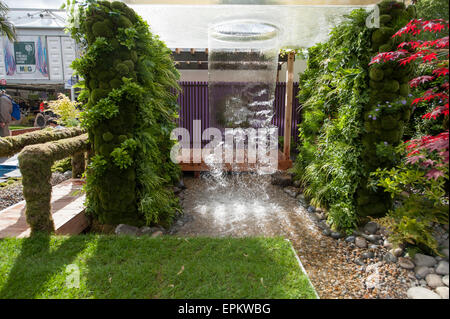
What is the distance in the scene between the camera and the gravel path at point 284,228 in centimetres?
256

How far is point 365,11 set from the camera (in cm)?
346

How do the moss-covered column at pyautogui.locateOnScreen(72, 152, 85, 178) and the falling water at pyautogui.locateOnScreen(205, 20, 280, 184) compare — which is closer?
the falling water at pyautogui.locateOnScreen(205, 20, 280, 184)

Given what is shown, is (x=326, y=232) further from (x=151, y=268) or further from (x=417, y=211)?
(x=151, y=268)

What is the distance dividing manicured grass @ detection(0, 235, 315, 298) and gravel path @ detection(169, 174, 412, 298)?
1.92 ft

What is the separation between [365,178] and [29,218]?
4.19m

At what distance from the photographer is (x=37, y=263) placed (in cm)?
245

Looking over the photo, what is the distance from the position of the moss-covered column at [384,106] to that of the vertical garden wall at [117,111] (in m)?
2.96

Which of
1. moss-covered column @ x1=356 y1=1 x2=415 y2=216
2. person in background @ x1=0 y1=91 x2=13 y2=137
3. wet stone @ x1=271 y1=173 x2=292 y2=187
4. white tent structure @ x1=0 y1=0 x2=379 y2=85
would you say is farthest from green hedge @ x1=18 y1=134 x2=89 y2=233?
person in background @ x1=0 y1=91 x2=13 y2=137

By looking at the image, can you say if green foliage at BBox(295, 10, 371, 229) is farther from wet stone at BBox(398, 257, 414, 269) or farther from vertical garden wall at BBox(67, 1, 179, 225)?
vertical garden wall at BBox(67, 1, 179, 225)

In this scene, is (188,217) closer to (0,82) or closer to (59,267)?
(59,267)

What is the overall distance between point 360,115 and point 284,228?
6.55ft

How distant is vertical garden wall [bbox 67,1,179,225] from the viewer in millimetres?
3277

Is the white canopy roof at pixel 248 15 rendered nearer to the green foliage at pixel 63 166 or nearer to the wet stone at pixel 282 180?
the wet stone at pixel 282 180

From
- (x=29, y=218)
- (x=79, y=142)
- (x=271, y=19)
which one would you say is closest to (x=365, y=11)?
(x=271, y=19)
